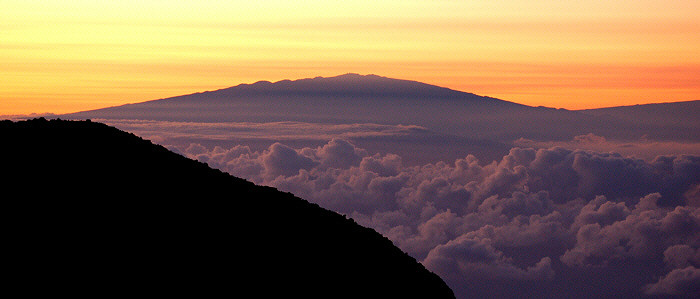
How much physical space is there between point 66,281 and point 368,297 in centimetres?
2242

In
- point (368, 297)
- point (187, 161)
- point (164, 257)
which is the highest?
point (187, 161)

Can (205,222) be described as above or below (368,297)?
above

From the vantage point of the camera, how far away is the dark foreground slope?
54.6 metres

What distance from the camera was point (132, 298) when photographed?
52.1 m

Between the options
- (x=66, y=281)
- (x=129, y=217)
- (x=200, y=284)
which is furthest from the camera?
(x=129, y=217)

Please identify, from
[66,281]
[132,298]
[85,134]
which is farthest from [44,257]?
[85,134]

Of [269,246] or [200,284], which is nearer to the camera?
[200,284]

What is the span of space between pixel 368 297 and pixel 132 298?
19.0 meters

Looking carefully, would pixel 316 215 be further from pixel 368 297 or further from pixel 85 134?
pixel 85 134

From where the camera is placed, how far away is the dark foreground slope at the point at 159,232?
54625mm

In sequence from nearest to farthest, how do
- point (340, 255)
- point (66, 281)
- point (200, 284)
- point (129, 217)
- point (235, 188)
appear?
point (66, 281) < point (200, 284) < point (129, 217) < point (340, 255) < point (235, 188)

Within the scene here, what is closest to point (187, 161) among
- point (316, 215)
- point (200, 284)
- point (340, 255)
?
point (316, 215)

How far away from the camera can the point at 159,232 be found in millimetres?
61406

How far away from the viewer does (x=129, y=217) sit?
203ft
